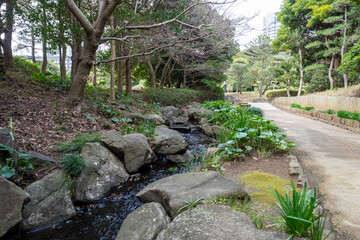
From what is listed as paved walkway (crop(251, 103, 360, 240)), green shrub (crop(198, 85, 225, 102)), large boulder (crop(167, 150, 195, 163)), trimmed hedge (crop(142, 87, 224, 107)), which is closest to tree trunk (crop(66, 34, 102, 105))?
large boulder (crop(167, 150, 195, 163))

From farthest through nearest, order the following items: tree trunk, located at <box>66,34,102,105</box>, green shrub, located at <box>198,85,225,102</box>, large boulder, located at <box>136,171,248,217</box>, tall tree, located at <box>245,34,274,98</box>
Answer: tall tree, located at <box>245,34,274,98</box>, green shrub, located at <box>198,85,225,102</box>, tree trunk, located at <box>66,34,102,105</box>, large boulder, located at <box>136,171,248,217</box>

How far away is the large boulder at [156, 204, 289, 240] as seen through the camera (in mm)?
1632

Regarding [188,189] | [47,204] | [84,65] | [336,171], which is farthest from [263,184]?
[84,65]

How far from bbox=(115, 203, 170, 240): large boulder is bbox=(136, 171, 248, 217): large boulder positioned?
121 millimetres

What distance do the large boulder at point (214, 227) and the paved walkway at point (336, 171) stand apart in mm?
735

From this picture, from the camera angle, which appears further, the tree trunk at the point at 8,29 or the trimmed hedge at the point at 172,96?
the trimmed hedge at the point at 172,96

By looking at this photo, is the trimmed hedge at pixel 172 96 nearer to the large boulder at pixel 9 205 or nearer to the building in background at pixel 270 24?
the building in background at pixel 270 24

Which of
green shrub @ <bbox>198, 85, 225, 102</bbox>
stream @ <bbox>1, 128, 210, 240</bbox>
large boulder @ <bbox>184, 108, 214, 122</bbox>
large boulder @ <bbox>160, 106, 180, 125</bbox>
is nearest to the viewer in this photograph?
stream @ <bbox>1, 128, 210, 240</bbox>

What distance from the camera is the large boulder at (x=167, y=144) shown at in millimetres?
5000

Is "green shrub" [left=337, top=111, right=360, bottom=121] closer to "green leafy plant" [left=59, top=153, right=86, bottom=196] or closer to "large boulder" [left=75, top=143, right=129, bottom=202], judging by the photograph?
"large boulder" [left=75, top=143, right=129, bottom=202]

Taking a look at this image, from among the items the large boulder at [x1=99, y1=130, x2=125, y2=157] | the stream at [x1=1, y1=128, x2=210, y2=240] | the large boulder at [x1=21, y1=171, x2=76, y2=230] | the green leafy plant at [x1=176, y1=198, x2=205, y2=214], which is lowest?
the stream at [x1=1, y1=128, x2=210, y2=240]

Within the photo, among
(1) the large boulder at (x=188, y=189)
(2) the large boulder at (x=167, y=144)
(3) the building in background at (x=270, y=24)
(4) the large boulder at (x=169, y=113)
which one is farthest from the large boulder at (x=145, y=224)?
(4) the large boulder at (x=169, y=113)

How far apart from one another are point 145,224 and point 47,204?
4.84 feet

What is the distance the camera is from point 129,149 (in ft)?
13.6
